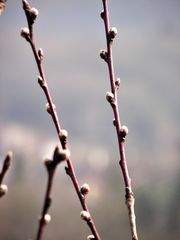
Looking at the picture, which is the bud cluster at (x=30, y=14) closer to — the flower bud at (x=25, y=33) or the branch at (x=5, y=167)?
the flower bud at (x=25, y=33)

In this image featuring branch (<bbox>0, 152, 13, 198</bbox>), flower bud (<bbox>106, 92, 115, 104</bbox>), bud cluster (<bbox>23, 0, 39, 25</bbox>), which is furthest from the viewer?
flower bud (<bbox>106, 92, 115, 104</bbox>)

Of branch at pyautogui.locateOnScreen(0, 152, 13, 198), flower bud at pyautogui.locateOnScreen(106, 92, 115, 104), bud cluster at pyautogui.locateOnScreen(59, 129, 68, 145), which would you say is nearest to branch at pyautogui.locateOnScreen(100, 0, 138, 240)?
flower bud at pyautogui.locateOnScreen(106, 92, 115, 104)

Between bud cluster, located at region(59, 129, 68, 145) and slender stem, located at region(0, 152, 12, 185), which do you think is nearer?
slender stem, located at region(0, 152, 12, 185)

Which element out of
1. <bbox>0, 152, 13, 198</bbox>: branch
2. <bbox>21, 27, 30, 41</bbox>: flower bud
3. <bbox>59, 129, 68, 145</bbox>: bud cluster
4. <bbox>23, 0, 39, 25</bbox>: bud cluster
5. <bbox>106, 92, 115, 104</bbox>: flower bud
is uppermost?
<bbox>106, 92, 115, 104</bbox>: flower bud

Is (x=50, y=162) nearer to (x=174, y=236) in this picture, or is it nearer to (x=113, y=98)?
(x=113, y=98)

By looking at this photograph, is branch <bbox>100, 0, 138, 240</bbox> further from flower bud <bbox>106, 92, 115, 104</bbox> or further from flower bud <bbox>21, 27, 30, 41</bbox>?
flower bud <bbox>21, 27, 30, 41</bbox>

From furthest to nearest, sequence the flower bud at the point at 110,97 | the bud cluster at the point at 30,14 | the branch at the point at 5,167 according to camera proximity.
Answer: the flower bud at the point at 110,97 → the bud cluster at the point at 30,14 → the branch at the point at 5,167

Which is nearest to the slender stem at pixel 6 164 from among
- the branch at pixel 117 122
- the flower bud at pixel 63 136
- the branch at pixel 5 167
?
the branch at pixel 5 167

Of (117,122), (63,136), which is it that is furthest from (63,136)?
(117,122)

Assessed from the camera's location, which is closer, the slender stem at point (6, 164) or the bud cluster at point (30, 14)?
the slender stem at point (6, 164)

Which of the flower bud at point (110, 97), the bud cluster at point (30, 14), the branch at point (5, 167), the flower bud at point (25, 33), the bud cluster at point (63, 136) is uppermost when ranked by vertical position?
the flower bud at point (110, 97)

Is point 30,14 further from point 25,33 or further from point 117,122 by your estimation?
point 117,122
